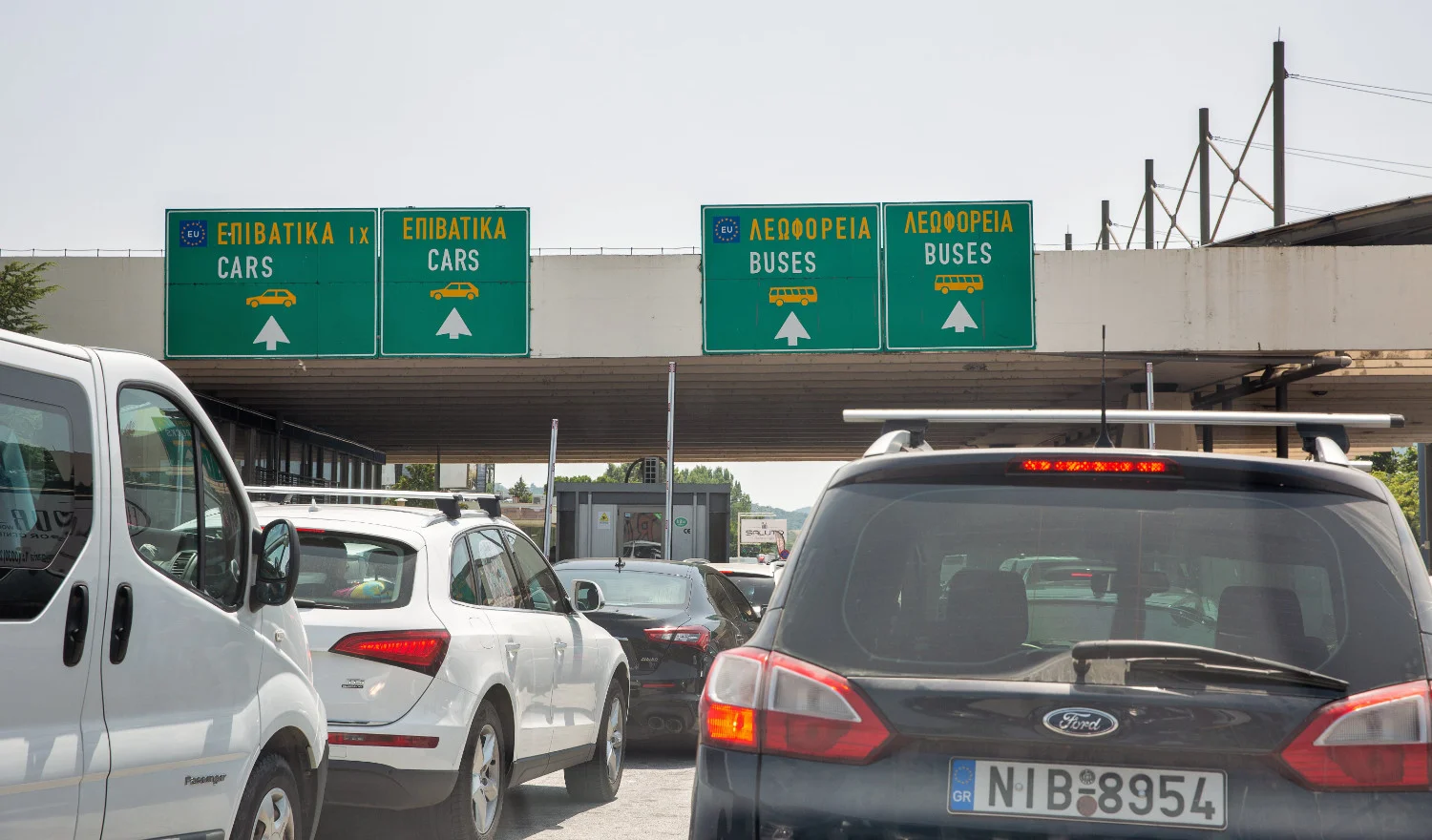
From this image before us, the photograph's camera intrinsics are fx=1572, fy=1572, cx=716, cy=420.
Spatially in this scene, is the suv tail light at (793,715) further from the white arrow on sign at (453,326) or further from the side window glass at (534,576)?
the white arrow on sign at (453,326)

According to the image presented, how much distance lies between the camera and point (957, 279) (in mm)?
23531

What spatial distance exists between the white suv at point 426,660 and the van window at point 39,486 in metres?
2.79

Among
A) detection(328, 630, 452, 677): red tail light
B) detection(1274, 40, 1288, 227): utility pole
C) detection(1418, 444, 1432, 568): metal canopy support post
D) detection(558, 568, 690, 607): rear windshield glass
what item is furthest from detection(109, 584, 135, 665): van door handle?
detection(1274, 40, 1288, 227): utility pole

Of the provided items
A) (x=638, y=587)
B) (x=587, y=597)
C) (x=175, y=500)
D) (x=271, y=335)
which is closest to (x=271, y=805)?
(x=175, y=500)

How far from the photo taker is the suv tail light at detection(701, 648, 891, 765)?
3371 mm

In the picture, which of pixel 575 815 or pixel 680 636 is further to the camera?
pixel 680 636

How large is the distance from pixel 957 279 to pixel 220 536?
1950cm

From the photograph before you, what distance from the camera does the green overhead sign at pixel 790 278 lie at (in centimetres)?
2348

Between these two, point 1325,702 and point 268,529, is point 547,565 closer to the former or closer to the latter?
point 268,529

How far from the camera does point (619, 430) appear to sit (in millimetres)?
42281

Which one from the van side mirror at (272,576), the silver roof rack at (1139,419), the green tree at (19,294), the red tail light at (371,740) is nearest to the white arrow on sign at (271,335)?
the green tree at (19,294)

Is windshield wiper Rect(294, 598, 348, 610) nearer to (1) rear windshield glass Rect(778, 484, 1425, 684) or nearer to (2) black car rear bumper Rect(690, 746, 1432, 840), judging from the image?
(2) black car rear bumper Rect(690, 746, 1432, 840)

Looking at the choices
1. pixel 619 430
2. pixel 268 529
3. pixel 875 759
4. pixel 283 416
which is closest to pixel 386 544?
pixel 268 529

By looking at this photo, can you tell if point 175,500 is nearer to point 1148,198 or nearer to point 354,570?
point 354,570
